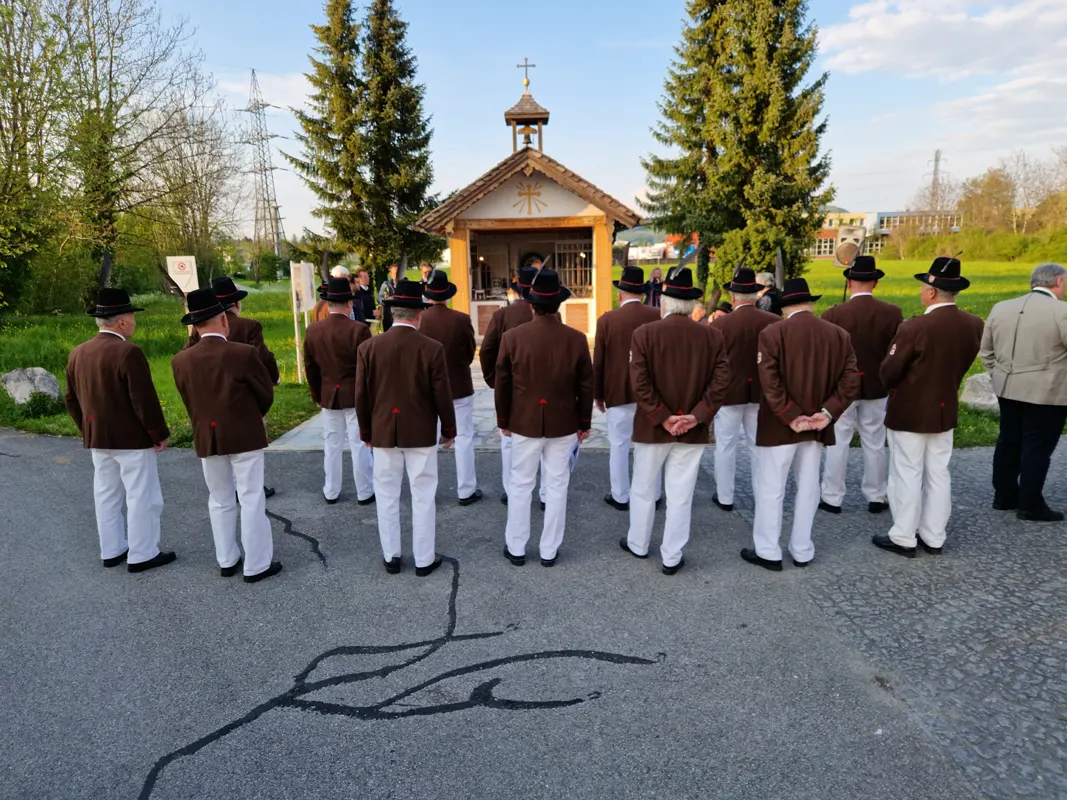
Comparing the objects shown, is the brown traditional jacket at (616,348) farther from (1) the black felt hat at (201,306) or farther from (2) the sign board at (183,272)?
(2) the sign board at (183,272)

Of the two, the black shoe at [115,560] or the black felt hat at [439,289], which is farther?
the black felt hat at [439,289]

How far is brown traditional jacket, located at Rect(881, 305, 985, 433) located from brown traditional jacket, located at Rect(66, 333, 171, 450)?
560 cm

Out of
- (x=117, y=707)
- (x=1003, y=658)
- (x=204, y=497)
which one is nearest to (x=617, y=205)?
(x=204, y=497)

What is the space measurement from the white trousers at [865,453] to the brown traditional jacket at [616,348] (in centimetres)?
199

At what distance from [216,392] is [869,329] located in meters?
5.41

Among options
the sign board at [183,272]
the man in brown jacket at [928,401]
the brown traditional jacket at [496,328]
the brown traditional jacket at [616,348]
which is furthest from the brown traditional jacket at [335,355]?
the sign board at [183,272]

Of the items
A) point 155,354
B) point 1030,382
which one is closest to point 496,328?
point 1030,382

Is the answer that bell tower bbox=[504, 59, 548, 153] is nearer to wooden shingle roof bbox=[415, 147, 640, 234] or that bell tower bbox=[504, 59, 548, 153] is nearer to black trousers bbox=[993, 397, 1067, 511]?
wooden shingle roof bbox=[415, 147, 640, 234]

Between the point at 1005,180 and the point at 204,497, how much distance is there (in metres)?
69.8

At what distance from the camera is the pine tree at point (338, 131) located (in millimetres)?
25703

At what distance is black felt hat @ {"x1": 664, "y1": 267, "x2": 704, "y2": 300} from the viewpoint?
466cm

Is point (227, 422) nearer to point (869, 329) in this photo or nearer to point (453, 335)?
point (453, 335)

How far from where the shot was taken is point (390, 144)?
26.2 meters

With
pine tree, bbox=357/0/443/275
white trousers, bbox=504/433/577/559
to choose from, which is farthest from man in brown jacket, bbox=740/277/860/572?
pine tree, bbox=357/0/443/275
